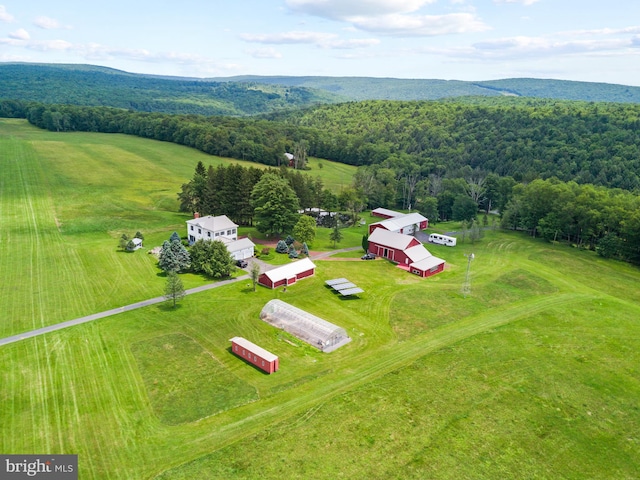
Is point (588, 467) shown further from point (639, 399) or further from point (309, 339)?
point (309, 339)

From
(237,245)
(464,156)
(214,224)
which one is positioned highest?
(464,156)

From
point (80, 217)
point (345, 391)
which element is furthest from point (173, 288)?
point (80, 217)

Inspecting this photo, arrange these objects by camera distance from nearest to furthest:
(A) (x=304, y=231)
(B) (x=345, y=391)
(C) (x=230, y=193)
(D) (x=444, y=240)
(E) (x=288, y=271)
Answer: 1. (B) (x=345, y=391)
2. (E) (x=288, y=271)
3. (A) (x=304, y=231)
4. (C) (x=230, y=193)
5. (D) (x=444, y=240)

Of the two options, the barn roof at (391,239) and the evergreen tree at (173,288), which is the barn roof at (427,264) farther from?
the evergreen tree at (173,288)

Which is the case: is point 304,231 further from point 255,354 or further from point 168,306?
point 255,354

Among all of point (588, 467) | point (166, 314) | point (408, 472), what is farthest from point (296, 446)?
point (166, 314)

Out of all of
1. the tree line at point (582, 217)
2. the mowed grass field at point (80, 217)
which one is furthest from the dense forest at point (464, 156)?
the mowed grass field at point (80, 217)
